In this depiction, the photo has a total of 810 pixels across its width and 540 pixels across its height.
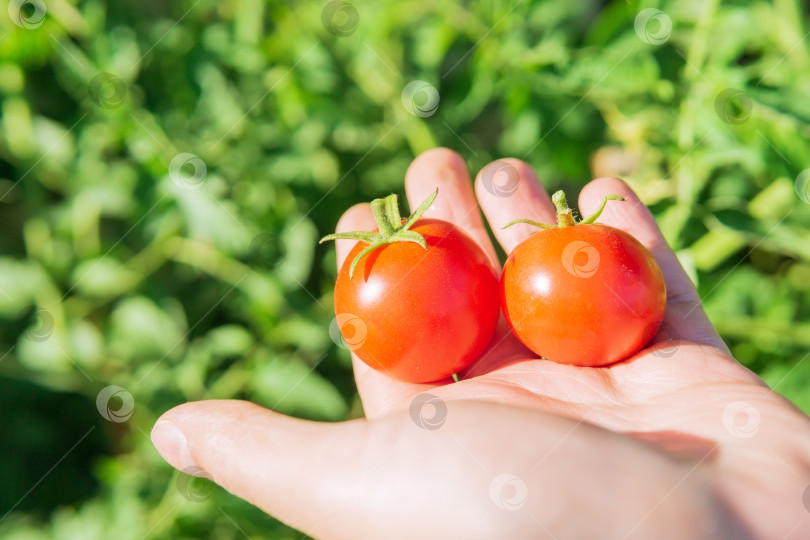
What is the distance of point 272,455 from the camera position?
3.10ft

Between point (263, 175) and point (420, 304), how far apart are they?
0.68 meters

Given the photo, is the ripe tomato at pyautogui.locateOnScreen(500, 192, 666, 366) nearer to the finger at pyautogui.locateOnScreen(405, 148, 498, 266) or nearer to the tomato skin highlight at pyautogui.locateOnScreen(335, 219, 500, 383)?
the tomato skin highlight at pyautogui.locateOnScreen(335, 219, 500, 383)

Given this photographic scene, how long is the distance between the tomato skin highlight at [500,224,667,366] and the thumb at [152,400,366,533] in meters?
0.35

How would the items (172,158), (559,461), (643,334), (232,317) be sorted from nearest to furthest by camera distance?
(559,461) < (643,334) < (172,158) < (232,317)

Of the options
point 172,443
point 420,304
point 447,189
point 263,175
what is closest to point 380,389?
point 420,304

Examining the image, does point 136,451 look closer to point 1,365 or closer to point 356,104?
point 1,365

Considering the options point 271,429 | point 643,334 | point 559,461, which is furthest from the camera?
point 643,334

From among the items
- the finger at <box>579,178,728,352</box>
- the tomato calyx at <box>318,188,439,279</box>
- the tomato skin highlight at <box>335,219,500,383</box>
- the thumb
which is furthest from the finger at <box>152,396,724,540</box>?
the finger at <box>579,178,728,352</box>

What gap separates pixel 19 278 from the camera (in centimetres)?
161

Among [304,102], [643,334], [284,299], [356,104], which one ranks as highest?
[304,102]

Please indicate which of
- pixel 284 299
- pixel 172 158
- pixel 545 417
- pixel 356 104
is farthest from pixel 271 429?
pixel 356 104

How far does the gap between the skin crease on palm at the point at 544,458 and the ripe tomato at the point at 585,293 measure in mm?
59

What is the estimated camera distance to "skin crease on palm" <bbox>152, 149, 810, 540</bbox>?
0.84m

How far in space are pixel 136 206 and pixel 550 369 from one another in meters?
0.97
